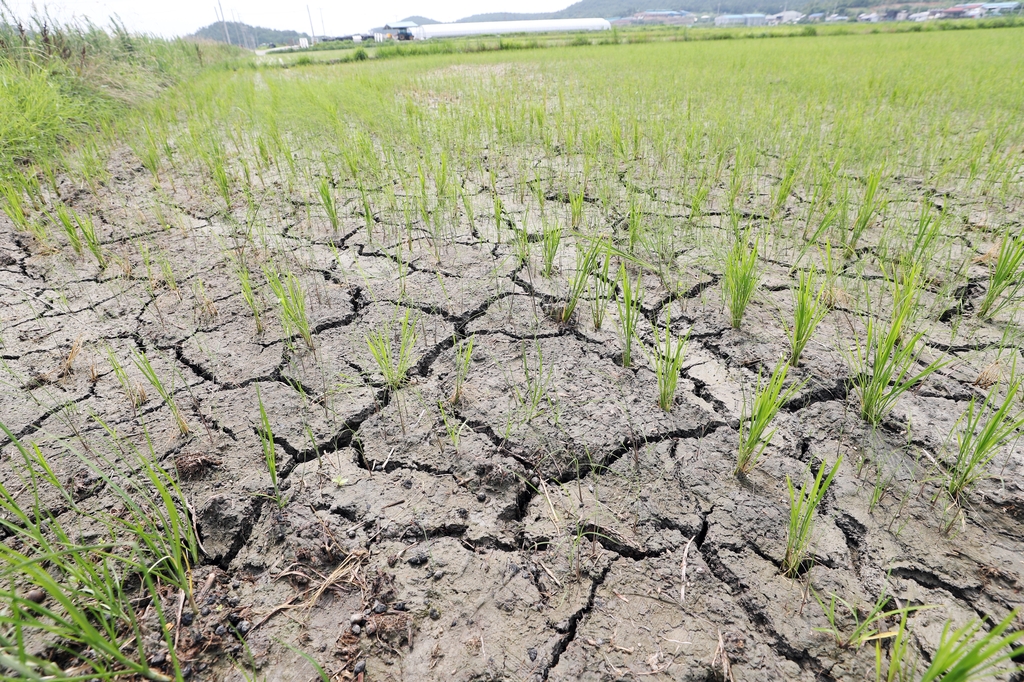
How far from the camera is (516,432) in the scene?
134 cm

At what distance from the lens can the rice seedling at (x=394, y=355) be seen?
144cm

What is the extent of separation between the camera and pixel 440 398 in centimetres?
145

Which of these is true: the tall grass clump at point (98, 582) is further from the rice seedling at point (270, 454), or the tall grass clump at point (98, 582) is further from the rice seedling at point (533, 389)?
the rice seedling at point (533, 389)

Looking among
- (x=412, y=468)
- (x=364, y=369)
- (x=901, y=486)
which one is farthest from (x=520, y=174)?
(x=901, y=486)

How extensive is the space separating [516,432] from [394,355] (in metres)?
0.53

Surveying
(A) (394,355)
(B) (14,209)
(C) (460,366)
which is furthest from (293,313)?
(B) (14,209)

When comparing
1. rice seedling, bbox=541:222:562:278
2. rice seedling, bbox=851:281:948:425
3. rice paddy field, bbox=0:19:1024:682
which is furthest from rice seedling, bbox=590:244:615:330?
rice seedling, bbox=851:281:948:425

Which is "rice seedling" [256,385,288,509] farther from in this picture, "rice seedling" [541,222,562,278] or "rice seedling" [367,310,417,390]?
"rice seedling" [541,222,562,278]

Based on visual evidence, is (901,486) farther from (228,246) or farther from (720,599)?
(228,246)

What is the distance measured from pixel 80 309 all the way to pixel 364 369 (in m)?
1.24

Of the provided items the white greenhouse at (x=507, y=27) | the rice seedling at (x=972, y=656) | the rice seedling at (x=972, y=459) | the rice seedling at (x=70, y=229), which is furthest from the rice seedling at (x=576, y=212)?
the white greenhouse at (x=507, y=27)

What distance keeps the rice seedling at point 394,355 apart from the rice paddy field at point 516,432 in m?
0.02

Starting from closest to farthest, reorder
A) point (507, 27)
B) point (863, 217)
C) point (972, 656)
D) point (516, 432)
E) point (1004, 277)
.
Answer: point (972, 656) → point (516, 432) → point (1004, 277) → point (863, 217) → point (507, 27)

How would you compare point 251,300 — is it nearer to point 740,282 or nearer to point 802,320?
point 740,282
